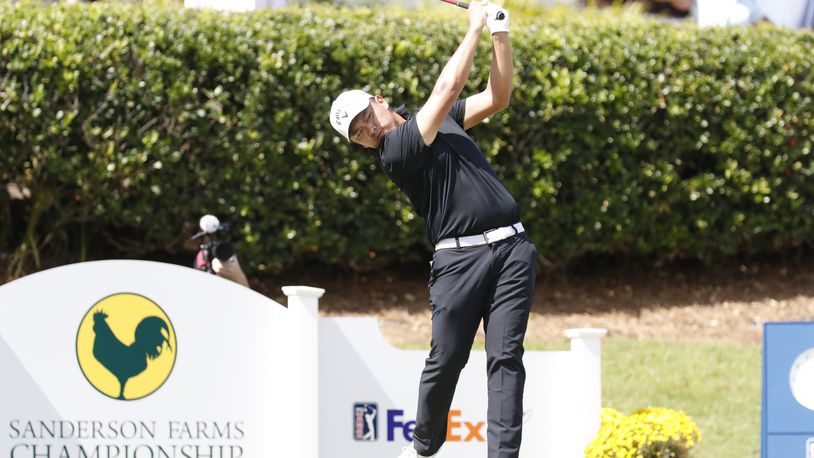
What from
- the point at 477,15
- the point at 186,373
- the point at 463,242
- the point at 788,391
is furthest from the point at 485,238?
the point at 788,391

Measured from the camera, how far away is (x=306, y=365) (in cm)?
518

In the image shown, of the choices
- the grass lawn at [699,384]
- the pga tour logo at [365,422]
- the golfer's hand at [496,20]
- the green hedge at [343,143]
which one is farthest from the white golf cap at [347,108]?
the green hedge at [343,143]

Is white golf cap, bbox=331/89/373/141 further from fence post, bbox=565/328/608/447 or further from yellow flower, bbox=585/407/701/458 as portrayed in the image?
yellow flower, bbox=585/407/701/458

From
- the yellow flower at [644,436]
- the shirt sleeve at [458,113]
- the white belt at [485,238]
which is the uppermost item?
the shirt sleeve at [458,113]

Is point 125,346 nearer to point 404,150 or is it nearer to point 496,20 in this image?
point 404,150

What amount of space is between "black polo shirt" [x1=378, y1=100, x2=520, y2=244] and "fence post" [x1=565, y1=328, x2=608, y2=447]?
1.14 m

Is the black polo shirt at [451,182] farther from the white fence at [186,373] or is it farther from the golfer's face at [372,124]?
the white fence at [186,373]

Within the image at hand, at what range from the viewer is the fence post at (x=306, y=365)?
514 centimetres

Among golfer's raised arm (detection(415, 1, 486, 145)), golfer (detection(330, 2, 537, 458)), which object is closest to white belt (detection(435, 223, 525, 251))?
golfer (detection(330, 2, 537, 458))

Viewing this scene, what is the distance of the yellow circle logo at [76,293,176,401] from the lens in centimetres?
504

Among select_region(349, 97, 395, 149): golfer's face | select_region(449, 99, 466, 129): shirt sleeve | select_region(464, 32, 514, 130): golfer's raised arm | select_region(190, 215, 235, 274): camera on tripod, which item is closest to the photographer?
select_region(464, 32, 514, 130): golfer's raised arm

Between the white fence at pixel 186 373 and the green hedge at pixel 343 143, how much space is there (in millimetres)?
3250

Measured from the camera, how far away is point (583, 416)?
18.2ft

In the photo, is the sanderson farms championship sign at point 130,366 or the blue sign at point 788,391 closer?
the sanderson farms championship sign at point 130,366
